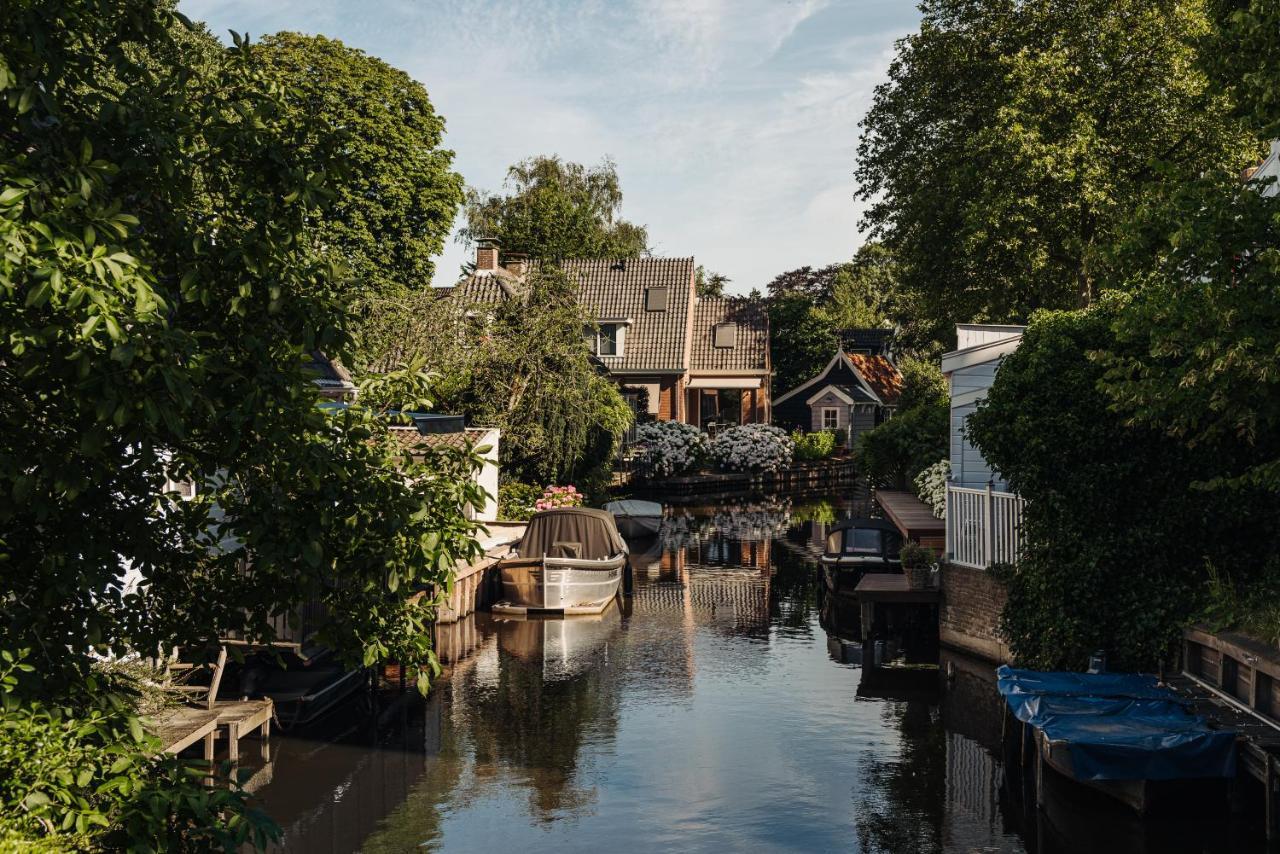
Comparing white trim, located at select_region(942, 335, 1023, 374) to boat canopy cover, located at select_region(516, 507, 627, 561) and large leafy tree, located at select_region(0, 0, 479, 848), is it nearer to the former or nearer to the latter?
boat canopy cover, located at select_region(516, 507, 627, 561)

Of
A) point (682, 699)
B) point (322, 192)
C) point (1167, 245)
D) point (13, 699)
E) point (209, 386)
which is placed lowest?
point (682, 699)

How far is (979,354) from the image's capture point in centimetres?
2689

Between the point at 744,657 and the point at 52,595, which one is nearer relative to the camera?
the point at 52,595

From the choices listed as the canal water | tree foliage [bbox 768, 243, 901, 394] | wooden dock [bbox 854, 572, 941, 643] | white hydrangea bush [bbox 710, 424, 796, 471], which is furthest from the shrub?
white hydrangea bush [bbox 710, 424, 796, 471]

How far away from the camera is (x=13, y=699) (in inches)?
269

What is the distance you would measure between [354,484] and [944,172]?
3381cm

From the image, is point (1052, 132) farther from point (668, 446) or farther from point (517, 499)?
point (668, 446)

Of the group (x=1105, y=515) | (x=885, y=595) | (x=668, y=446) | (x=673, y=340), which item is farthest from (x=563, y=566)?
(x=673, y=340)

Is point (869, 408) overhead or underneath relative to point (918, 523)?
overhead

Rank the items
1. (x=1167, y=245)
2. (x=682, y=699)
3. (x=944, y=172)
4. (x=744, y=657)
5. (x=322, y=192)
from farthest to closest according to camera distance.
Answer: (x=944, y=172) → (x=744, y=657) → (x=682, y=699) → (x=1167, y=245) → (x=322, y=192)

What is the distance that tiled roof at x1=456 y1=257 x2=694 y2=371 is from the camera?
219 ft

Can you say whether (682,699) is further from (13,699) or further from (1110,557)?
(13,699)

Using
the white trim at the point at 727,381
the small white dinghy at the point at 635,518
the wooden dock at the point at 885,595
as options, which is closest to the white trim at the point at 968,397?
the wooden dock at the point at 885,595

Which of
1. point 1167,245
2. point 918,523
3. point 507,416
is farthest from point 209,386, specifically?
point 507,416
